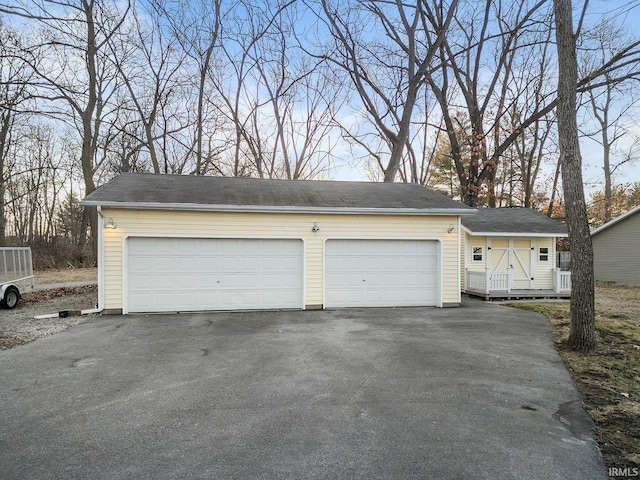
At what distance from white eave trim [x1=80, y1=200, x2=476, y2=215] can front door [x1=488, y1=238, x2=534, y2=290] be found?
176 inches

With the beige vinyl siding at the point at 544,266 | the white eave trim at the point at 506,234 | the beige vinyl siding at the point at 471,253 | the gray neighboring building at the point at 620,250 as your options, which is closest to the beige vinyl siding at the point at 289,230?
the white eave trim at the point at 506,234

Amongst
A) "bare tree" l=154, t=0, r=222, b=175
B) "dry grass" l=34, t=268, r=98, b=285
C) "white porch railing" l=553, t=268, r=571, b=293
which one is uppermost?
"bare tree" l=154, t=0, r=222, b=175

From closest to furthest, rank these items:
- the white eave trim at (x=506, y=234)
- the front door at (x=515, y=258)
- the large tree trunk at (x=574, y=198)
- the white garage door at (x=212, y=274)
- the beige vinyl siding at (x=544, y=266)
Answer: the large tree trunk at (x=574, y=198) → the white garage door at (x=212, y=274) → the white eave trim at (x=506, y=234) → the front door at (x=515, y=258) → the beige vinyl siding at (x=544, y=266)

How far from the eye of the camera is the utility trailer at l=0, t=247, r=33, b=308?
33.8 feet

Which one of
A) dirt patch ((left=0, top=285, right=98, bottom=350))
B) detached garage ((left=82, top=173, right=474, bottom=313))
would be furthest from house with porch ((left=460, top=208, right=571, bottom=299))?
dirt patch ((left=0, top=285, right=98, bottom=350))

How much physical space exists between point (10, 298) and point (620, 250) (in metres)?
25.2

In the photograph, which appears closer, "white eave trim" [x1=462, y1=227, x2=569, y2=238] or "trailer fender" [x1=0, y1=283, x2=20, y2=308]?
"trailer fender" [x1=0, y1=283, x2=20, y2=308]

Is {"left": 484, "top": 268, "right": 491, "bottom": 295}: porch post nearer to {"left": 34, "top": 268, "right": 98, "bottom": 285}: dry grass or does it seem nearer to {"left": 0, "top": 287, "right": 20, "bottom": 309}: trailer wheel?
{"left": 0, "top": 287, "right": 20, "bottom": 309}: trailer wheel

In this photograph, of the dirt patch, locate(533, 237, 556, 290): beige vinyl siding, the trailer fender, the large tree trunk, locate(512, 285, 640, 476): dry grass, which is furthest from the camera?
locate(533, 237, 556, 290): beige vinyl siding

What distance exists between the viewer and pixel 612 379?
5027 mm

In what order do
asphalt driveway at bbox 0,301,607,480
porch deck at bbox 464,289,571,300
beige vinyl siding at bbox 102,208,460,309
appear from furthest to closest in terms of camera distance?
porch deck at bbox 464,289,571,300, beige vinyl siding at bbox 102,208,460,309, asphalt driveway at bbox 0,301,607,480

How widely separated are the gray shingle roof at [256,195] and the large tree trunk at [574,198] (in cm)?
372

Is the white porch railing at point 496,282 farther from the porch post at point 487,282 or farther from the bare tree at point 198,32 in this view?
the bare tree at point 198,32

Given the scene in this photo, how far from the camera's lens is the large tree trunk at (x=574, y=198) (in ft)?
20.8
